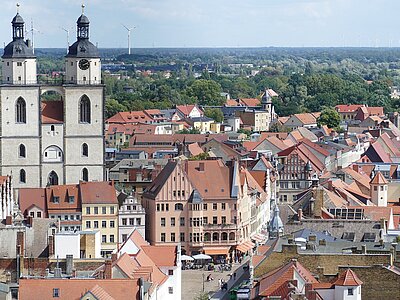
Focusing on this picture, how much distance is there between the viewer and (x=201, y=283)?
78.4m

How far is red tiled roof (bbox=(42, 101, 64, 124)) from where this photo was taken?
3944 inches

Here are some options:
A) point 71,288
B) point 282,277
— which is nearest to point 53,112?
point 282,277

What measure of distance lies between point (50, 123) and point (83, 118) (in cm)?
240

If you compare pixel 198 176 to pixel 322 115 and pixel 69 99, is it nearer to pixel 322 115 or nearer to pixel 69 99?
pixel 69 99

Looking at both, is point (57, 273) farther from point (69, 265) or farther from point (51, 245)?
point (51, 245)

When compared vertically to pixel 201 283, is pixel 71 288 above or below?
above

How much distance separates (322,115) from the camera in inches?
7052

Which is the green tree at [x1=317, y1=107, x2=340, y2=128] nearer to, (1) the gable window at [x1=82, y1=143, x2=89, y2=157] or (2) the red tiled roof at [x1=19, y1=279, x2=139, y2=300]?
(1) the gable window at [x1=82, y1=143, x2=89, y2=157]

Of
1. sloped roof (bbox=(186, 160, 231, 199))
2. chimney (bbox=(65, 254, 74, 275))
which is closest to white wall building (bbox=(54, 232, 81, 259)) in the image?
chimney (bbox=(65, 254, 74, 275))

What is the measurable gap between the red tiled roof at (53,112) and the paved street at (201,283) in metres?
21.0

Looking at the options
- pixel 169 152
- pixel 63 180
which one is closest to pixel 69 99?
pixel 63 180

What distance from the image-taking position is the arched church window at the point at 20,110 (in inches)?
3922

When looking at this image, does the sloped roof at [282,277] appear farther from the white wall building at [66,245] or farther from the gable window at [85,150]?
the gable window at [85,150]

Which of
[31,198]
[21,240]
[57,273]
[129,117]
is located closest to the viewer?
[57,273]
